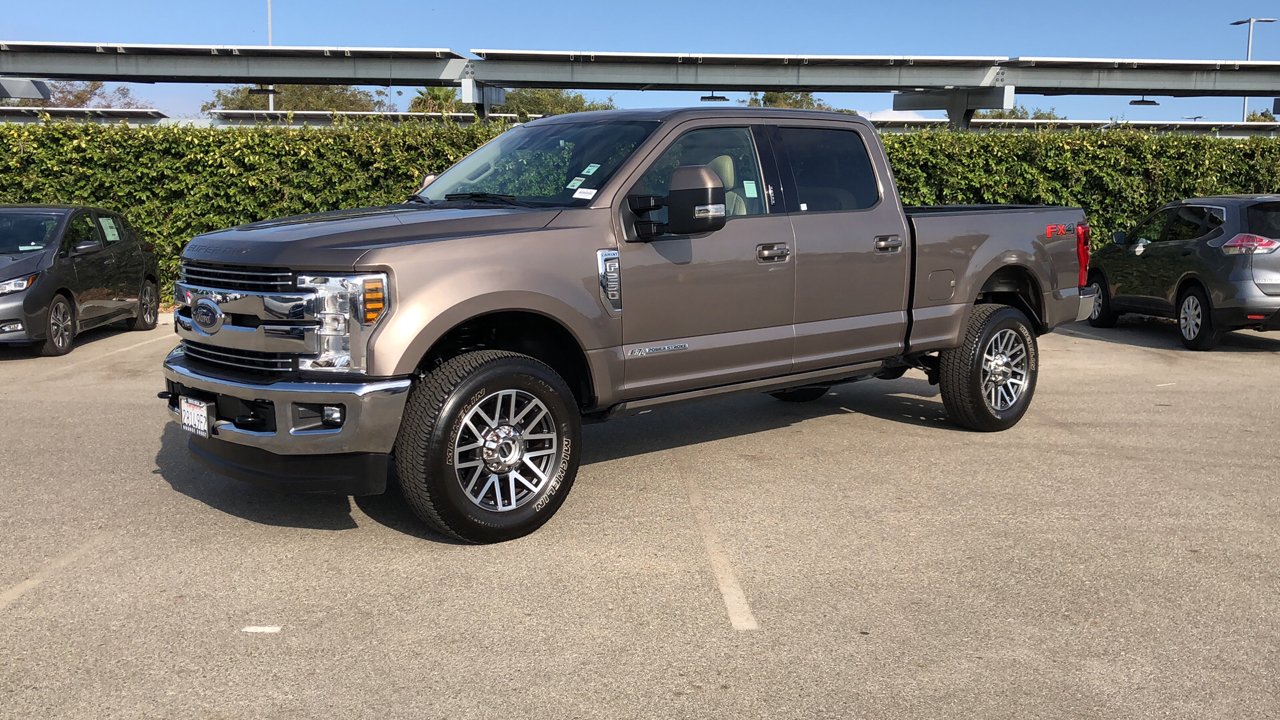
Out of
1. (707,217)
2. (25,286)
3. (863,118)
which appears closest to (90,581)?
(707,217)

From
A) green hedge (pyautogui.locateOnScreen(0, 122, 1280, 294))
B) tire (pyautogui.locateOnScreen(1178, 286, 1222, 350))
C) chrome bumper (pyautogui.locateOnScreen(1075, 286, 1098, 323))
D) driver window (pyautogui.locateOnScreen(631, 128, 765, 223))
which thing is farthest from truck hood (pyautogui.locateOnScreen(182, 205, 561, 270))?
green hedge (pyautogui.locateOnScreen(0, 122, 1280, 294))

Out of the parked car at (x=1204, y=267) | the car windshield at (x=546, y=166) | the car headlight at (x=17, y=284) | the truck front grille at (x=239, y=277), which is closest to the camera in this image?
the truck front grille at (x=239, y=277)

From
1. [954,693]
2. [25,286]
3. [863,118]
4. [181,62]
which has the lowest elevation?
[954,693]

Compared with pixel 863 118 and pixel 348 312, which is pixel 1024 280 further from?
pixel 348 312

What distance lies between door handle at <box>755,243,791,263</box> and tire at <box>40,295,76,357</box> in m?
7.96

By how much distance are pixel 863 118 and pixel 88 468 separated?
520cm

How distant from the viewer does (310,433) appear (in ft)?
15.7

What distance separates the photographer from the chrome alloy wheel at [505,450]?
16.6 ft

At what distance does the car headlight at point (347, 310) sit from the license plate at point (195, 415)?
2.62ft

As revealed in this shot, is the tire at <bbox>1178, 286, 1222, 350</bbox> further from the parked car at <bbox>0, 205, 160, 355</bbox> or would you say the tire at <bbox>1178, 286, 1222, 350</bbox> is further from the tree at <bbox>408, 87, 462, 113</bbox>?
the tree at <bbox>408, 87, 462, 113</bbox>

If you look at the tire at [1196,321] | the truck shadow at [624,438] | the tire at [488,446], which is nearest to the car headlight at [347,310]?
the tire at [488,446]

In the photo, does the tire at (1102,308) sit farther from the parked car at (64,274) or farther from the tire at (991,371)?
the parked car at (64,274)

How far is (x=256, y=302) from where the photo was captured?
490 centimetres

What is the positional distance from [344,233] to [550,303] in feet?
3.27
